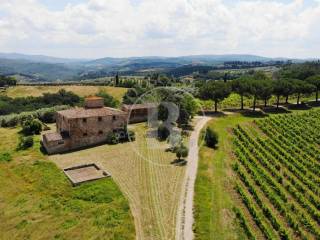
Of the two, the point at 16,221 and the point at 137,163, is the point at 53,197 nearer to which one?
the point at 16,221

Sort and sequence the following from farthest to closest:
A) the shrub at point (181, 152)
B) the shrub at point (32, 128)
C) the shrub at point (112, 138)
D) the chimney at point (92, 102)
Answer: the shrub at point (32, 128) → the chimney at point (92, 102) → the shrub at point (112, 138) → the shrub at point (181, 152)

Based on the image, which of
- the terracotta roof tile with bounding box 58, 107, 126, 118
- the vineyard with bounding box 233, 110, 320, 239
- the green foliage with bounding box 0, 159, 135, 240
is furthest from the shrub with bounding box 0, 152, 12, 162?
the vineyard with bounding box 233, 110, 320, 239

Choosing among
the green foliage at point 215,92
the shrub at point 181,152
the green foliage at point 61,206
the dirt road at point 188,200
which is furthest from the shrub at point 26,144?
the green foliage at point 215,92

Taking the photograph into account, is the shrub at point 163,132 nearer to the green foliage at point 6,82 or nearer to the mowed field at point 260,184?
the mowed field at point 260,184

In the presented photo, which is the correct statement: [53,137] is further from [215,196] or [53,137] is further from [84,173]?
[215,196]

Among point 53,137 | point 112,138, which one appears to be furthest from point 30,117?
point 112,138

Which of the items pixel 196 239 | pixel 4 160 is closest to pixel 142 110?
pixel 4 160
